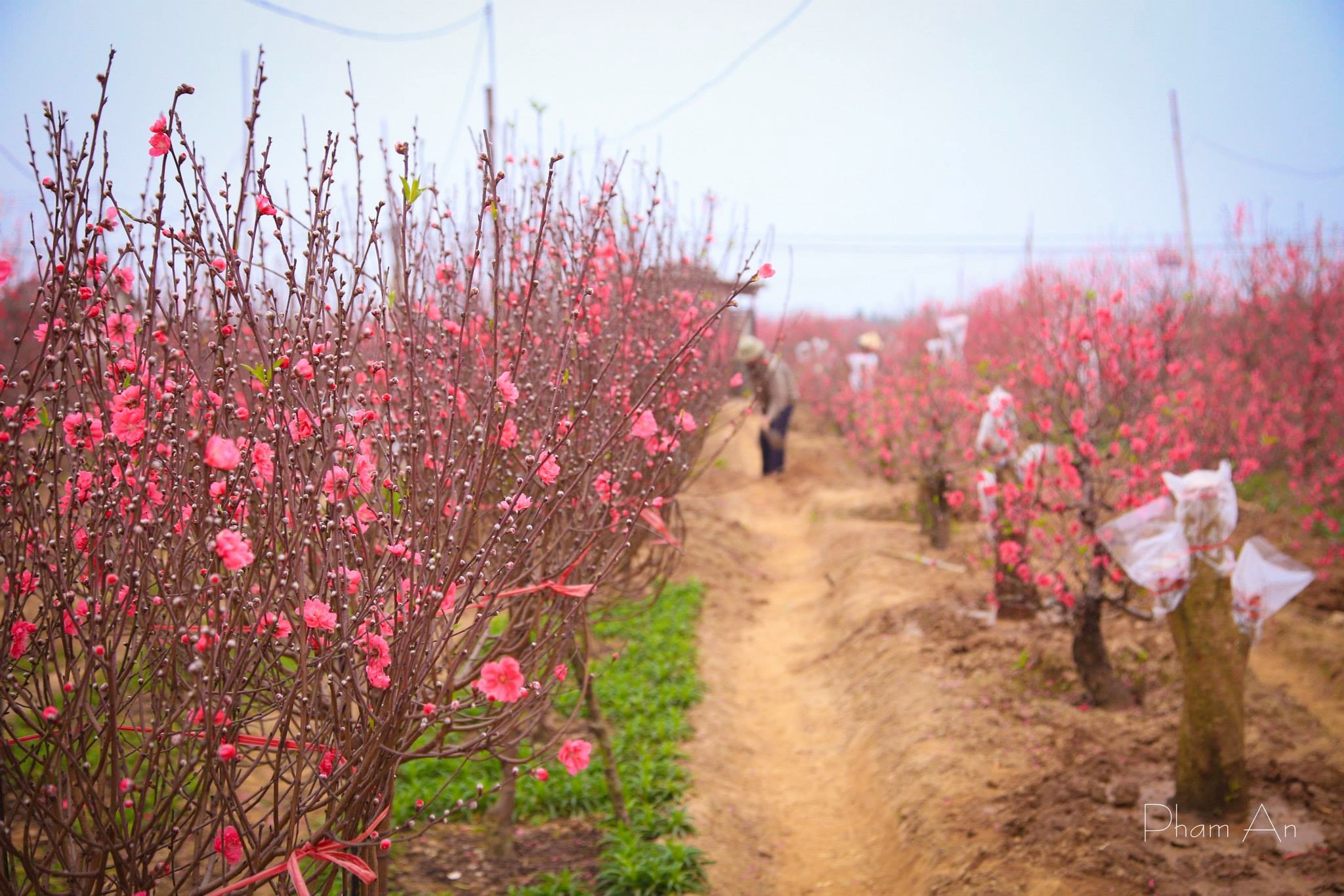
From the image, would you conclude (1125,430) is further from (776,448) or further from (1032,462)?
(776,448)

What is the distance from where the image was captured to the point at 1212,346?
43.4 feet

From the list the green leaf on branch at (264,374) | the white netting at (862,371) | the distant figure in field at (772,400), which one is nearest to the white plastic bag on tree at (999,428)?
the distant figure in field at (772,400)

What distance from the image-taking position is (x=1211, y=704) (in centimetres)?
388

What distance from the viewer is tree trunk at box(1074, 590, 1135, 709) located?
5273 mm

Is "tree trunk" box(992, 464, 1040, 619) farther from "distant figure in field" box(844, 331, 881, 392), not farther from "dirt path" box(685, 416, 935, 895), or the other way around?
"distant figure in field" box(844, 331, 881, 392)

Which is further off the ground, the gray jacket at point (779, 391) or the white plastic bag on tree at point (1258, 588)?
the gray jacket at point (779, 391)

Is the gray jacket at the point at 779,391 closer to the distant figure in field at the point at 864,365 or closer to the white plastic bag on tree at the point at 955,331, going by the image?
the distant figure in field at the point at 864,365

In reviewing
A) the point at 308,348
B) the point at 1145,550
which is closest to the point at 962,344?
the point at 1145,550

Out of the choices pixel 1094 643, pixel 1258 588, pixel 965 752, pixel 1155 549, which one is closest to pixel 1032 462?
pixel 1094 643

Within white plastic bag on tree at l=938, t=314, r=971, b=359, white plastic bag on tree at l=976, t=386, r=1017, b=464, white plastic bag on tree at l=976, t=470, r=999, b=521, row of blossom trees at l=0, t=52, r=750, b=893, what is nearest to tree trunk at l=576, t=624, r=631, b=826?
row of blossom trees at l=0, t=52, r=750, b=893

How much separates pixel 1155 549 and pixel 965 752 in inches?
56.4

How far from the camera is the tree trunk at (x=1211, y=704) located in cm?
386

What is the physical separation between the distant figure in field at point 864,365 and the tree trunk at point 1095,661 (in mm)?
10051

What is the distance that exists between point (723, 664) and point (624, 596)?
286 cm
